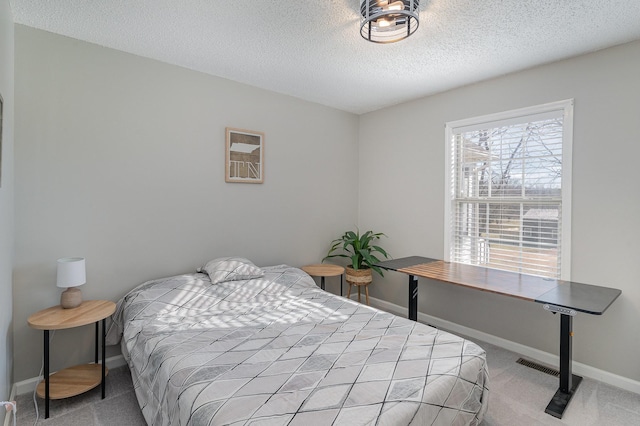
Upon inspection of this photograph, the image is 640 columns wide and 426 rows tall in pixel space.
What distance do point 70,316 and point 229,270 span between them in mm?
1130

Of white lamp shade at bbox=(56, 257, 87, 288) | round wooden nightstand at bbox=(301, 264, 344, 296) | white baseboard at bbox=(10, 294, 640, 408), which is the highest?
white lamp shade at bbox=(56, 257, 87, 288)

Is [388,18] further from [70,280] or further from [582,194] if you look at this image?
[70,280]

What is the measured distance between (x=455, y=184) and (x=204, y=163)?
265 cm

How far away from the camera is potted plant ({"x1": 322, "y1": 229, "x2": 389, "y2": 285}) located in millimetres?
3758

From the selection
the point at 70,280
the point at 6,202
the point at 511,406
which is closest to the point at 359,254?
the point at 511,406

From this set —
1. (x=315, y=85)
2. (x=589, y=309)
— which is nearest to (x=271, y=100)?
(x=315, y=85)

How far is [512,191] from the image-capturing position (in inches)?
121

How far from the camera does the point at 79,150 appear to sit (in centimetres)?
244

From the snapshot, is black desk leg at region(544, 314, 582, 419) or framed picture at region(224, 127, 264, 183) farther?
framed picture at region(224, 127, 264, 183)

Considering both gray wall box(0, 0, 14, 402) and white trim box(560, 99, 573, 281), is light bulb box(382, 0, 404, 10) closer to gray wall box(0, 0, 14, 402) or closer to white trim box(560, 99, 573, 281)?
white trim box(560, 99, 573, 281)

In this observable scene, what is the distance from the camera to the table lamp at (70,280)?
2.14 m

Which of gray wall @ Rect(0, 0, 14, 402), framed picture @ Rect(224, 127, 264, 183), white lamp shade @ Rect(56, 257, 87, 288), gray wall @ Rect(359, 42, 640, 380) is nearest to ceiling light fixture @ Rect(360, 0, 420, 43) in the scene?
gray wall @ Rect(359, 42, 640, 380)

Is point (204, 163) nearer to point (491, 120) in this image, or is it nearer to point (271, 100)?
point (271, 100)

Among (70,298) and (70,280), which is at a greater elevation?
(70,280)
